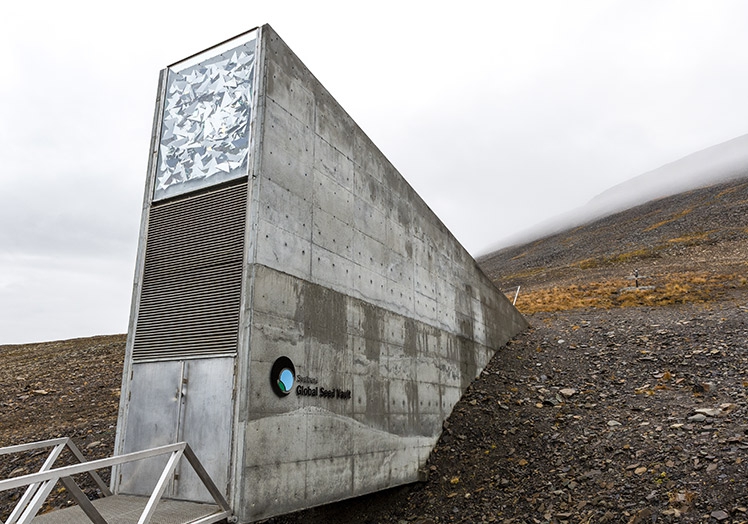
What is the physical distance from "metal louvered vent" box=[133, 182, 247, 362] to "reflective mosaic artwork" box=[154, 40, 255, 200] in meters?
0.36

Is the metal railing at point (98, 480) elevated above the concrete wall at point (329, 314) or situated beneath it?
situated beneath

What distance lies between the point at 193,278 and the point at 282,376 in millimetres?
1919

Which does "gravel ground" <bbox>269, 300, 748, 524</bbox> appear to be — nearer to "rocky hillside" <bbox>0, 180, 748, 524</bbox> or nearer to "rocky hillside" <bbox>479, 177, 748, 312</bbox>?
"rocky hillside" <bbox>0, 180, 748, 524</bbox>

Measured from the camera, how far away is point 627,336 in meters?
15.9

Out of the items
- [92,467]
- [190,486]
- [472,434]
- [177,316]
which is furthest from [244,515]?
[472,434]

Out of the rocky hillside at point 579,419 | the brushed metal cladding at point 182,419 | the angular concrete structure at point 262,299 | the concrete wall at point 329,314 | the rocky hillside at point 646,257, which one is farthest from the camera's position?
the rocky hillside at point 646,257

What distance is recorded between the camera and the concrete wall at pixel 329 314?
6.64 m

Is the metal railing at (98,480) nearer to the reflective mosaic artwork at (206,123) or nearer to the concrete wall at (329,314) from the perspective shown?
the concrete wall at (329,314)

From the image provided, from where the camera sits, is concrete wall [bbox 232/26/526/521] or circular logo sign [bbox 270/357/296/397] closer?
Answer: concrete wall [bbox 232/26/526/521]

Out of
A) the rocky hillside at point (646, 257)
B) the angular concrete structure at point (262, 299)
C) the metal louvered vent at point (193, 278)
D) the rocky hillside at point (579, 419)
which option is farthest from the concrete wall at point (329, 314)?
the rocky hillside at point (646, 257)

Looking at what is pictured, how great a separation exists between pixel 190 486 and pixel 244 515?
888 mm

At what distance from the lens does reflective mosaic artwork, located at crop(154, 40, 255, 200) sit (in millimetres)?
7367

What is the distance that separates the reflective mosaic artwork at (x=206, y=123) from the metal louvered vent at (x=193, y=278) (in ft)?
1.19

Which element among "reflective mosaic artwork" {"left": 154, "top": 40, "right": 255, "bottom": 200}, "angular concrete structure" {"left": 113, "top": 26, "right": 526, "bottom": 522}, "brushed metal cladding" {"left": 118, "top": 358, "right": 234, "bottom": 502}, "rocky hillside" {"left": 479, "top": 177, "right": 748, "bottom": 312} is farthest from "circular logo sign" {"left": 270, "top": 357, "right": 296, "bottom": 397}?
"rocky hillside" {"left": 479, "top": 177, "right": 748, "bottom": 312}
